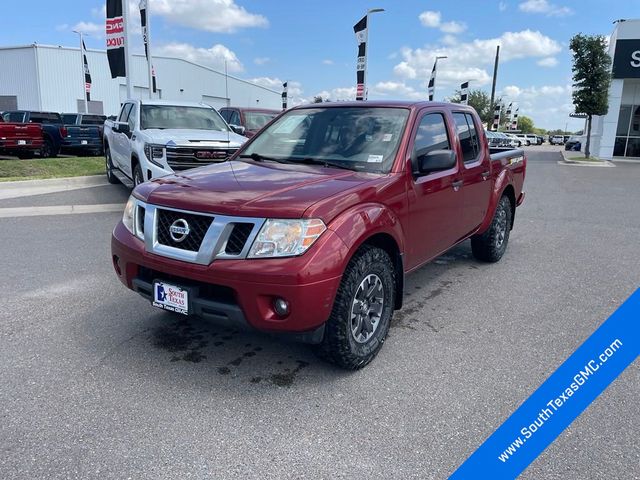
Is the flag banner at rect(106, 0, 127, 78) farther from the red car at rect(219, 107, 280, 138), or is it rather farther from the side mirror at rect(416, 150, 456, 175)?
the side mirror at rect(416, 150, 456, 175)

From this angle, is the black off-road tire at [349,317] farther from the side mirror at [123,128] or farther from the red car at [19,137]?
the red car at [19,137]

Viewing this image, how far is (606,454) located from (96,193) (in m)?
10.3

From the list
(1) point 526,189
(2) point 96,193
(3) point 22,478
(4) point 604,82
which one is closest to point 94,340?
(3) point 22,478

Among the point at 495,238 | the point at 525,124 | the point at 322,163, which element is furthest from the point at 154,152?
the point at 525,124

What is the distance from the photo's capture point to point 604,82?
23547mm

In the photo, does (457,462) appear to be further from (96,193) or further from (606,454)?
(96,193)

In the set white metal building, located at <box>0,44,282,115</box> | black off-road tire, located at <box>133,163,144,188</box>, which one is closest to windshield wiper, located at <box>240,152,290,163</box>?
black off-road tire, located at <box>133,163,144,188</box>

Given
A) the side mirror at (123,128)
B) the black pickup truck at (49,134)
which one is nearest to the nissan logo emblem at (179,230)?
the side mirror at (123,128)

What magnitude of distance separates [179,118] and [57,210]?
110 inches

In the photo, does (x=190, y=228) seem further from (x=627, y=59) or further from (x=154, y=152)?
(x=627, y=59)

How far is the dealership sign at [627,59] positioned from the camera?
24438 mm

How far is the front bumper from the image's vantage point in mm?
2770

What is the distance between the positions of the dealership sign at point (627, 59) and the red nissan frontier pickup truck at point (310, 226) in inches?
1008

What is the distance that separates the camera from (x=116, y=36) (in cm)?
1386
